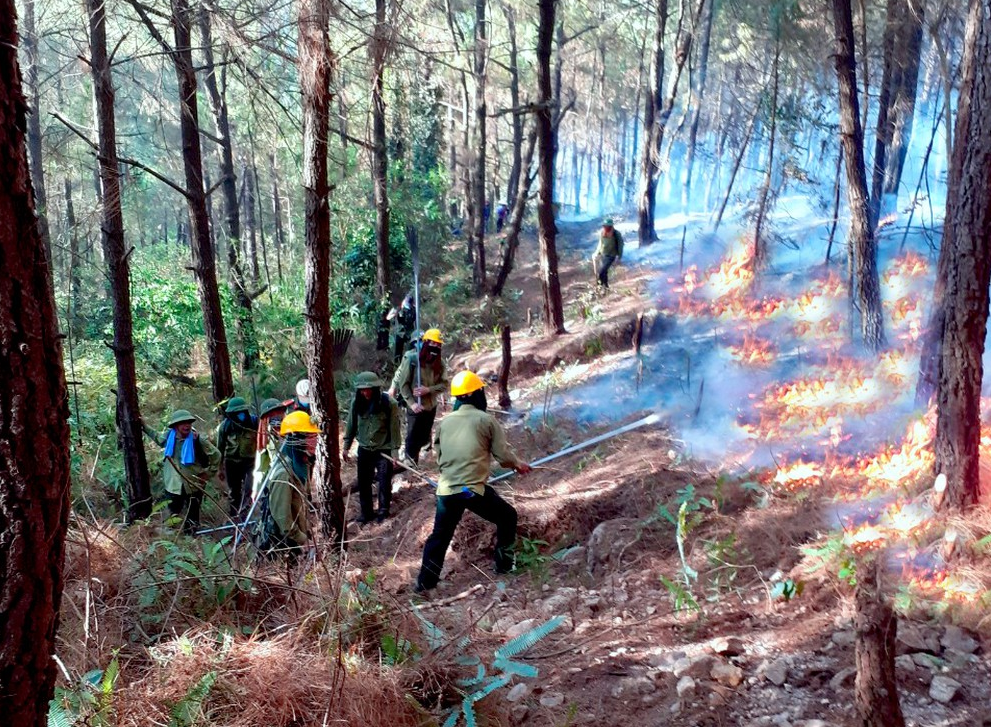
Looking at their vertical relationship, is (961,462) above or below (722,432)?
above

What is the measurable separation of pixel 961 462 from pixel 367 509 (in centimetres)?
611

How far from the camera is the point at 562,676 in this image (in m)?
4.84

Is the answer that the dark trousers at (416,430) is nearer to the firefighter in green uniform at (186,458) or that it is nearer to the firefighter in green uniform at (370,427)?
the firefighter in green uniform at (370,427)

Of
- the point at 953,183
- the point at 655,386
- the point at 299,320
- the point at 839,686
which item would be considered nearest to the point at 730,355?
the point at 655,386

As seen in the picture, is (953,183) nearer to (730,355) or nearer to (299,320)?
(730,355)

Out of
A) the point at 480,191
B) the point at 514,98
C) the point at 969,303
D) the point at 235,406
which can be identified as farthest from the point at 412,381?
the point at 514,98

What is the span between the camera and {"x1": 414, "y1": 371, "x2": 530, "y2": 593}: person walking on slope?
6535 millimetres

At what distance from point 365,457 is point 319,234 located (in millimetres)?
2874

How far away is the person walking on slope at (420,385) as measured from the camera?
31.0ft

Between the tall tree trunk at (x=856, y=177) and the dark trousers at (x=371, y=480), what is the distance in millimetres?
7156

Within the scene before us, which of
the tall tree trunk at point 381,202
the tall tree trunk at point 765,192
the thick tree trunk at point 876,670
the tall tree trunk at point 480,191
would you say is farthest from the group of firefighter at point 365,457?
the tall tree trunk at point 480,191

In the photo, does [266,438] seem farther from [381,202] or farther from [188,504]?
[381,202]

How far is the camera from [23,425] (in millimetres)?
2287

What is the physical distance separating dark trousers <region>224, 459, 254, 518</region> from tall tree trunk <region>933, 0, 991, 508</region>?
7.35m
